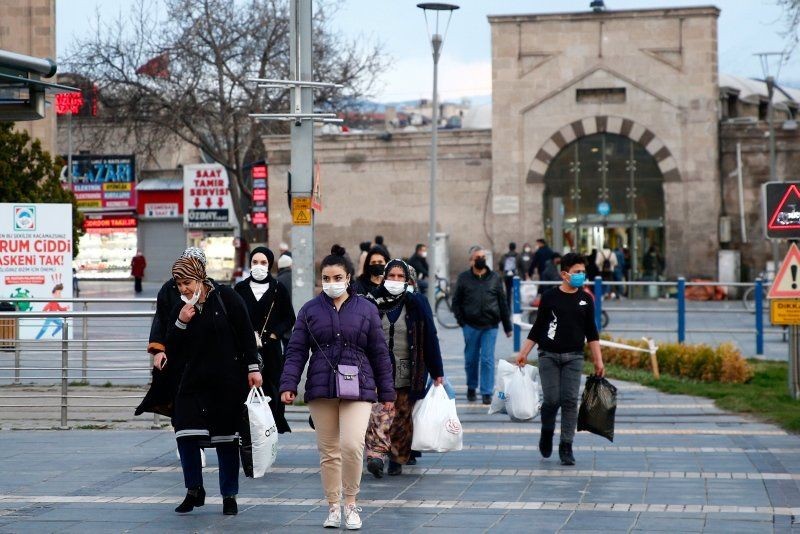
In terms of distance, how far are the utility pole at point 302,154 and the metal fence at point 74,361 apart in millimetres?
1749

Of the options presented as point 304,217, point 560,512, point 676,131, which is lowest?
point 560,512

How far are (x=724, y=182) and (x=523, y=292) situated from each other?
16.5m

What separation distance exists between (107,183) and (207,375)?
52.0 meters

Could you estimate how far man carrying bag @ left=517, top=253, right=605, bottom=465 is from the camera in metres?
11.1

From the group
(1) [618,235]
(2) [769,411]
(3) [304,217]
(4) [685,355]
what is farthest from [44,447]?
(1) [618,235]

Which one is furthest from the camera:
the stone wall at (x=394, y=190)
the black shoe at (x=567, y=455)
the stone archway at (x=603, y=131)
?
the stone wall at (x=394, y=190)

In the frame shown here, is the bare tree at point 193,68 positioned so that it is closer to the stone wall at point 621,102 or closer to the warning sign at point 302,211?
the stone wall at point 621,102

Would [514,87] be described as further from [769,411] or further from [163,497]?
[163,497]

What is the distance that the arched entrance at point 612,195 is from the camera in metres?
40.2

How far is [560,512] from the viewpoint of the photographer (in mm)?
8781

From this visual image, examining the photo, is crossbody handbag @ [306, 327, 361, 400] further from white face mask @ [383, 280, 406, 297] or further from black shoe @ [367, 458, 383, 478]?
white face mask @ [383, 280, 406, 297]

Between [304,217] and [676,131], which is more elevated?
[676,131]

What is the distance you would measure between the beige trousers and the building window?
108 feet

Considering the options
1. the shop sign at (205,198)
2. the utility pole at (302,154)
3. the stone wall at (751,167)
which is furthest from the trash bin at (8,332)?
the shop sign at (205,198)
